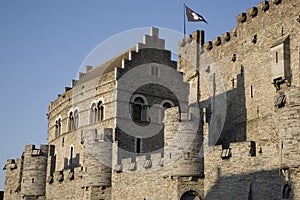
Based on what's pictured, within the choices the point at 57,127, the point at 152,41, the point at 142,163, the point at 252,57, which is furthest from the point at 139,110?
the point at 57,127

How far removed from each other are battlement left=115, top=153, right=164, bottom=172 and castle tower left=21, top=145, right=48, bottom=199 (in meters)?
8.95

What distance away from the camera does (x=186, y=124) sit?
25281 mm

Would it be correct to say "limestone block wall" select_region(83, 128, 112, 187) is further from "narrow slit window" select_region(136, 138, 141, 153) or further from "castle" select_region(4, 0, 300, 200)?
"narrow slit window" select_region(136, 138, 141, 153)

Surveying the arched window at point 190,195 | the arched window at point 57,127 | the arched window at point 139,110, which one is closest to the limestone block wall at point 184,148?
the arched window at point 190,195

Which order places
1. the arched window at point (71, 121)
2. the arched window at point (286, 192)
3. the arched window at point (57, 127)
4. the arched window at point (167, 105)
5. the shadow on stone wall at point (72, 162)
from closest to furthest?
1. the arched window at point (286, 192)
2. the arched window at point (167, 105)
3. the shadow on stone wall at point (72, 162)
4. the arched window at point (71, 121)
5. the arched window at point (57, 127)

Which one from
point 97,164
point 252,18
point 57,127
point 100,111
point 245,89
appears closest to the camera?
point 97,164

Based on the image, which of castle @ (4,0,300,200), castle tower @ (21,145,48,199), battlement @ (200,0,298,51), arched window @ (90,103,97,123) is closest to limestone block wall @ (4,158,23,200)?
castle @ (4,0,300,200)

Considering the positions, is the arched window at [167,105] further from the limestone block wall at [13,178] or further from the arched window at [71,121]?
the limestone block wall at [13,178]

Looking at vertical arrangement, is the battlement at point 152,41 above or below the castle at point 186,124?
above

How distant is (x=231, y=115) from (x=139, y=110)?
597 cm

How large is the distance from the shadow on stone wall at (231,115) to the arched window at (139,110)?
427 centimetres

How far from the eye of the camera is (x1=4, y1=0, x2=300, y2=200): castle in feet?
74.8

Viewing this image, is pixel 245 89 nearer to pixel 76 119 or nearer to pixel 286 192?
pixel 76 119

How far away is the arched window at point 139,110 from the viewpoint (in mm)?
36156
